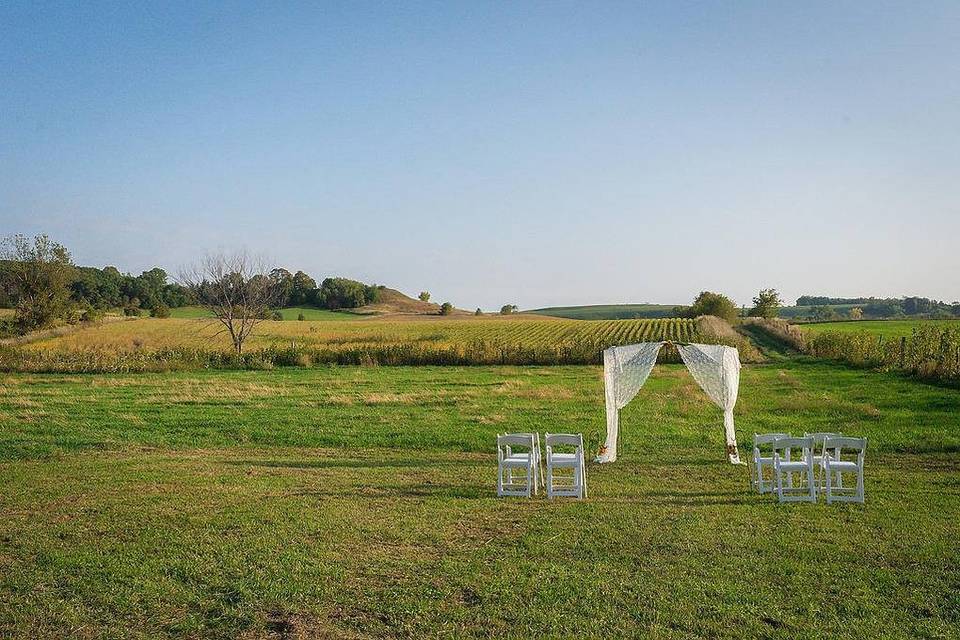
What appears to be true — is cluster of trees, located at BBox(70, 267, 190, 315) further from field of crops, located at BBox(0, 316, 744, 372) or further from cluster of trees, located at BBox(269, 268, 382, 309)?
field of crops, located at BBox(0, 316, 744, 372)

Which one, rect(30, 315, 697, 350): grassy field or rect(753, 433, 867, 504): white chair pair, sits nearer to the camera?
rect(753, 433, 867, 504): white chair pair

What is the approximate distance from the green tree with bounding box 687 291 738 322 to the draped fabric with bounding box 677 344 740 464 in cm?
6953

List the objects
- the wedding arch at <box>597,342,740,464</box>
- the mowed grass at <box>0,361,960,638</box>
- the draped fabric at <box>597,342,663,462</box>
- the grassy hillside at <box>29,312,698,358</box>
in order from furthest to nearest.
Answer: the grassy hillside at <box>29,312,698,358</box>, the draped fabric at <box>597,342,663,462</box>, the wedding arch at <box>597,342,740,464</box>, the mowed grass at <box>0,361,960,638</box>

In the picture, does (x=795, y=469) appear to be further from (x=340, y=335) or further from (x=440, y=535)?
(x=340, y=335)

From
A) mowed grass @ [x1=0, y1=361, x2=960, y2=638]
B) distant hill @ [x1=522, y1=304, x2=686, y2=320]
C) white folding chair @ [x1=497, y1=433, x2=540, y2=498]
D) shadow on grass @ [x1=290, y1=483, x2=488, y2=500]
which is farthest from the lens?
distant hill @ [x1=522, y1=304, x2=686, y2=320]

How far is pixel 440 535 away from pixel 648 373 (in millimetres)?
7865

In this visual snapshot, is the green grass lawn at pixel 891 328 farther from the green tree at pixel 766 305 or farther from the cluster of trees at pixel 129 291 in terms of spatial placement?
the cluster of trees at pixel 129 291

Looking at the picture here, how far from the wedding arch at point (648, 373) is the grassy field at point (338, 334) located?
34292 mm

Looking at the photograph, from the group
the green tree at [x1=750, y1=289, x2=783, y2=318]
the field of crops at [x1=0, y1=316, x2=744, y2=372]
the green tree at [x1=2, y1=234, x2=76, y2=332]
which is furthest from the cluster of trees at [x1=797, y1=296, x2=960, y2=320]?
the green tree at [x1=2, y1=234, x2=76, y2=332]

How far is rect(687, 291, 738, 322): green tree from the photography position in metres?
84.2

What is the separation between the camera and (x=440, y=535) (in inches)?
387

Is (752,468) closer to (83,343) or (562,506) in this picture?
(562,506)

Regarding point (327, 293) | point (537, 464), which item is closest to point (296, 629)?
point (537, 464)

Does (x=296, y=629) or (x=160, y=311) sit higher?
(x=160, y=311)
